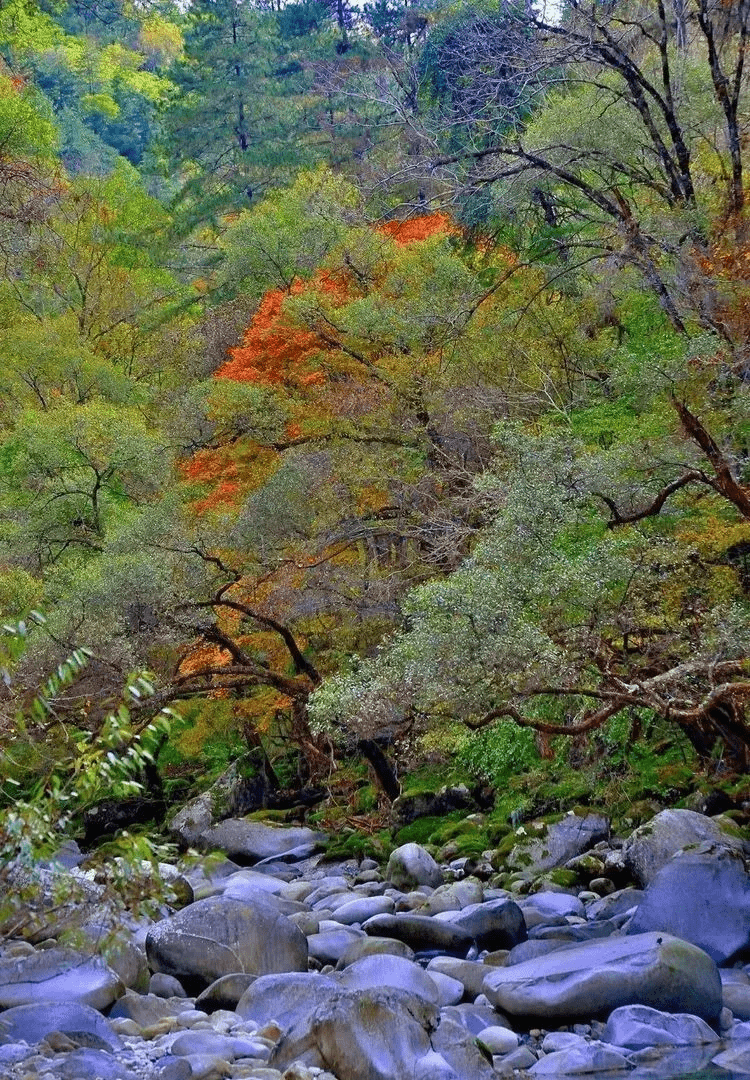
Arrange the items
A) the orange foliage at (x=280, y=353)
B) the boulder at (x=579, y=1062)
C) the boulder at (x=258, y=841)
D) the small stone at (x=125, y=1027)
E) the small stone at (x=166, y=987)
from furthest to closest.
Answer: the orange foliage at (x=280, y=353)
the boulder at (x=258, y=841)
the small stone at (x=166, y=987)
the small stone at (x=125, y=1027)
the boulder at (x=579, y=1062)

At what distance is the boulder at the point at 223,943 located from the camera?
10094mm

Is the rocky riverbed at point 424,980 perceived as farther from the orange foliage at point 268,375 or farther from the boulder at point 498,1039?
the orange foliage at point 268,375

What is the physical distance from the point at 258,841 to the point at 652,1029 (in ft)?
32.3

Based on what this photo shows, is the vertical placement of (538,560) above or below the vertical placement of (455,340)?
below

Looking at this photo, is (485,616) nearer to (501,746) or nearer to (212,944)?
(212,944)

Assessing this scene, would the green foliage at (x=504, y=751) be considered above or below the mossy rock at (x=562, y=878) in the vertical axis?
above

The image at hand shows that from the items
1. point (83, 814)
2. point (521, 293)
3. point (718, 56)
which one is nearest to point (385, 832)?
point (83, 814)

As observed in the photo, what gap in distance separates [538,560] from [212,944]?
4.25m

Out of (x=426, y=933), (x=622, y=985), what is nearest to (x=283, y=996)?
(x=426, y=933)

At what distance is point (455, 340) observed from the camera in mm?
17703

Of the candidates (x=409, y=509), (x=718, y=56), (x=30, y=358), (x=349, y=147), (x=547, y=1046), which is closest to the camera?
(x=547, y=1046)

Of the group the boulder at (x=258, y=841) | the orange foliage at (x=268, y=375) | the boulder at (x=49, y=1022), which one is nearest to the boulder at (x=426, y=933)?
the boulder at (x=49, y=1022)

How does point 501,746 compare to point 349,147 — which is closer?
point 501,746

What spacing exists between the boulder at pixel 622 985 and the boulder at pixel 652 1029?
14 centimetres
